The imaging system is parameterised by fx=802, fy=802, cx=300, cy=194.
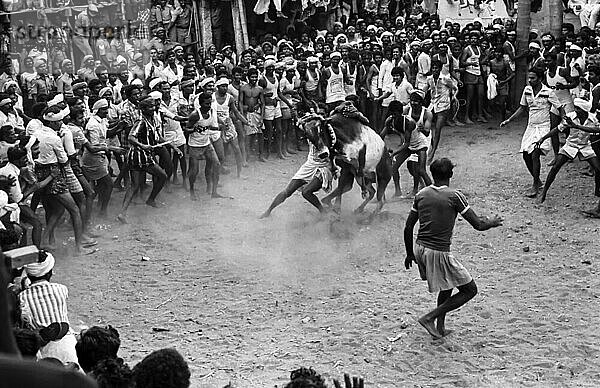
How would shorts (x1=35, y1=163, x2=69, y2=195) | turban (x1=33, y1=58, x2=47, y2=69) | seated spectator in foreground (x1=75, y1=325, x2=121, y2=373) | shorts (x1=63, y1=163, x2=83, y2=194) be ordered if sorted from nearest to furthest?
1. seated spectator in foreground (x1=75, y1=325, x2=121, y2=373)
2. shorts (x1=35, y1=163, x2=69, y2=195)
3. shorts (x1=63, y1=163, x2=83, y2=194)
4. turban (x1=33, y1=58, x2=47, y2=69)

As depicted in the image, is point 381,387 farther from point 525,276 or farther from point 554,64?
point 554,64

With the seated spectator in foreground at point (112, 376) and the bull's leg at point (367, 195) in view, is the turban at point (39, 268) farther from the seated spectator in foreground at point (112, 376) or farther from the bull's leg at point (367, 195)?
the bull's leg at point (367, 195)

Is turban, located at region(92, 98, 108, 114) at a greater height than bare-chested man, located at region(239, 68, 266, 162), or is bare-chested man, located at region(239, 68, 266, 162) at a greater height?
turban, located at region(92, 98, 108, 114)

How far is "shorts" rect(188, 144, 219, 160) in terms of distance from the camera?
441 inches

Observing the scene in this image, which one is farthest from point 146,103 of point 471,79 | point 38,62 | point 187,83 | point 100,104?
point 471,79

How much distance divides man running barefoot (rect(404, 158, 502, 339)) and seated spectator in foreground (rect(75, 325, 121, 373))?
299cm

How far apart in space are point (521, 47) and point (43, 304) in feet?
40.5

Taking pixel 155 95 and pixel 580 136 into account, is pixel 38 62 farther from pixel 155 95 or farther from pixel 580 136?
pixel 580 136

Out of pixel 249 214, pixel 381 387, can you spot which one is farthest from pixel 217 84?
pixel 381 387

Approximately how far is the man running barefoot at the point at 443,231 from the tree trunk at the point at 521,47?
9.30 meters

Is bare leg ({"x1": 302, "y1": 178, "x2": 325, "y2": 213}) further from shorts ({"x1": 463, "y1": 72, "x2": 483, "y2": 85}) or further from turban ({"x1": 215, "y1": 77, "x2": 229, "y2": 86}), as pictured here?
shorts ({"x1": 463, "y1": 72, "x2": 483, "y2": 85})

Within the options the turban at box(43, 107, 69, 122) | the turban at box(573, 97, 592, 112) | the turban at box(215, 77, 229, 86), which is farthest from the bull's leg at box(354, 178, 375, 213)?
the turban at box(43, 107, 69, 122)

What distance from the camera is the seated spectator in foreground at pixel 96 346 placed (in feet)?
14.1

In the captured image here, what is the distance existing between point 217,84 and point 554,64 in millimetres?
5330
